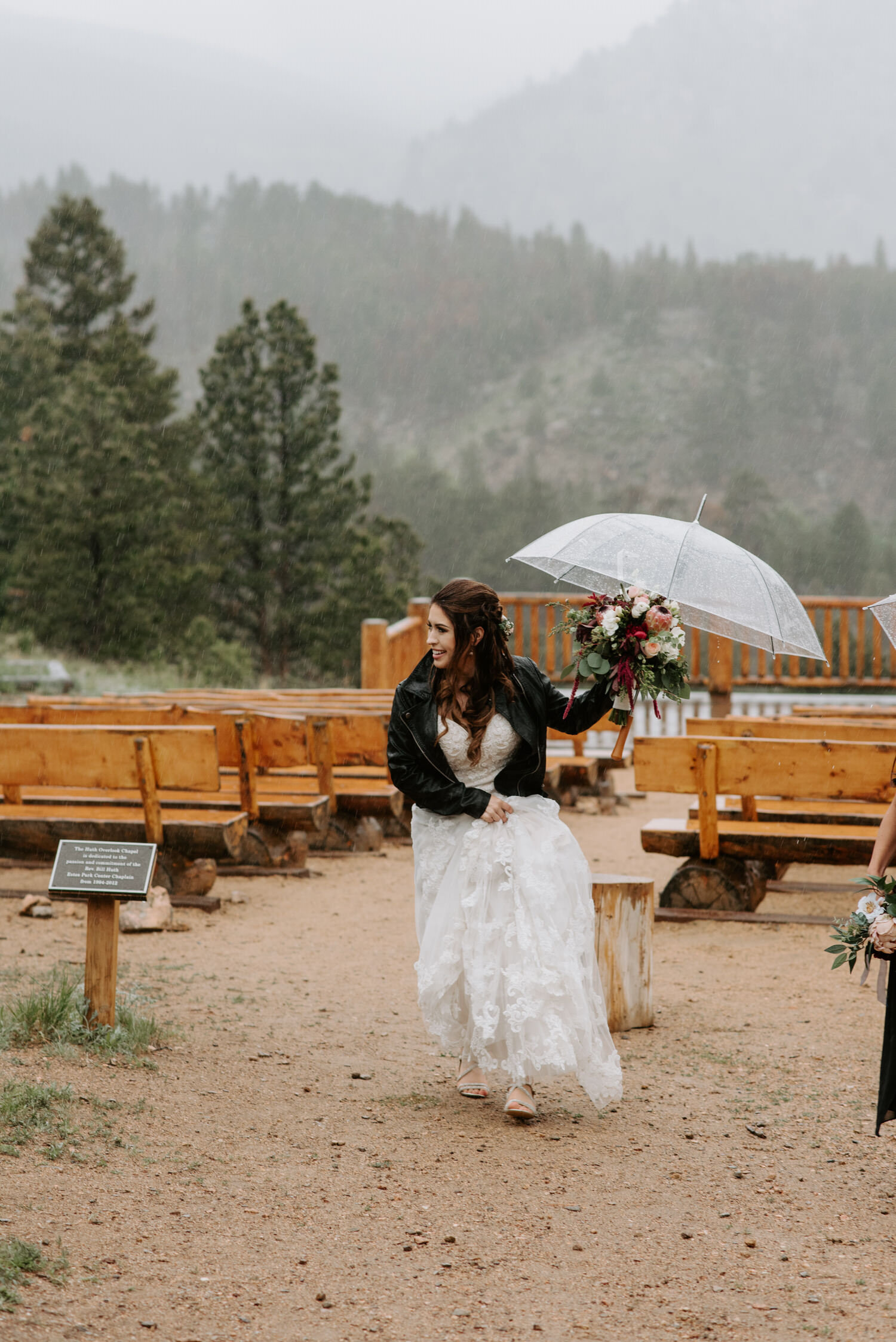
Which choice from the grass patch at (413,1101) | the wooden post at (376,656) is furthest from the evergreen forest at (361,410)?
the grass patch at (413,1101)

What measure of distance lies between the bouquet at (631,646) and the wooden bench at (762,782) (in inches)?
99.4

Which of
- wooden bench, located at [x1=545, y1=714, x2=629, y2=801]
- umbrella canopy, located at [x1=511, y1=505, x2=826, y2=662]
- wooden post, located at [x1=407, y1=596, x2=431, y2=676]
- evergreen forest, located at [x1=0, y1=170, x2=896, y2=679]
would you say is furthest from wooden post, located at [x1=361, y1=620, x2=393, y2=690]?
evergreen forest, located at [x1=0, y1=170, x2=896, y2=679]

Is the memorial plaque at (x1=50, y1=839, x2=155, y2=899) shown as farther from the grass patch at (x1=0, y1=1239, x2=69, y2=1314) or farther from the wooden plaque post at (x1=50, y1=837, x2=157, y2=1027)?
the grass patch at (x1=0, y1=1239, x2=69, y2=1314)

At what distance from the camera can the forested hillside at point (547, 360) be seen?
274 feet

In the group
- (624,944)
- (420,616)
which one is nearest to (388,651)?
(420,616)

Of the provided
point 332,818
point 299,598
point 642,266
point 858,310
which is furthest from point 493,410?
point 332,818

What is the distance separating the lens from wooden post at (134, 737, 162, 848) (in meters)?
6.66

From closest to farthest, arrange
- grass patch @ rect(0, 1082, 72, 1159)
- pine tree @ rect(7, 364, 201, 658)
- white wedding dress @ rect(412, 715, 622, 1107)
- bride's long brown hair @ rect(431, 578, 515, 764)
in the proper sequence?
1. grass patch @ rect(0, 1082, 72, 1159)
2. white wedding dress @ rect(412, 715, 622, 1107)
3. bride's long brown hair @ rect(431, 578, 515, 764)
4. pine tree @ rect(7, 364, 201, 658)

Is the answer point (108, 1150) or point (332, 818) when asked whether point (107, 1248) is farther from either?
point (332, 818)

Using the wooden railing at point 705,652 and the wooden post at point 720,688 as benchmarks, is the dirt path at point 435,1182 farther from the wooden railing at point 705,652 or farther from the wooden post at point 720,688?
the wooden post at point 720,688

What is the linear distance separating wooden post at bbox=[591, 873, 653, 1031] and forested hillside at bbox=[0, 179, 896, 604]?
6921 centimetres

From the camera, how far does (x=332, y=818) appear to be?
859cm

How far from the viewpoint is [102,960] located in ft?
14.3

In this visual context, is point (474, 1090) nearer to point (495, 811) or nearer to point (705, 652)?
point (495, 811)
